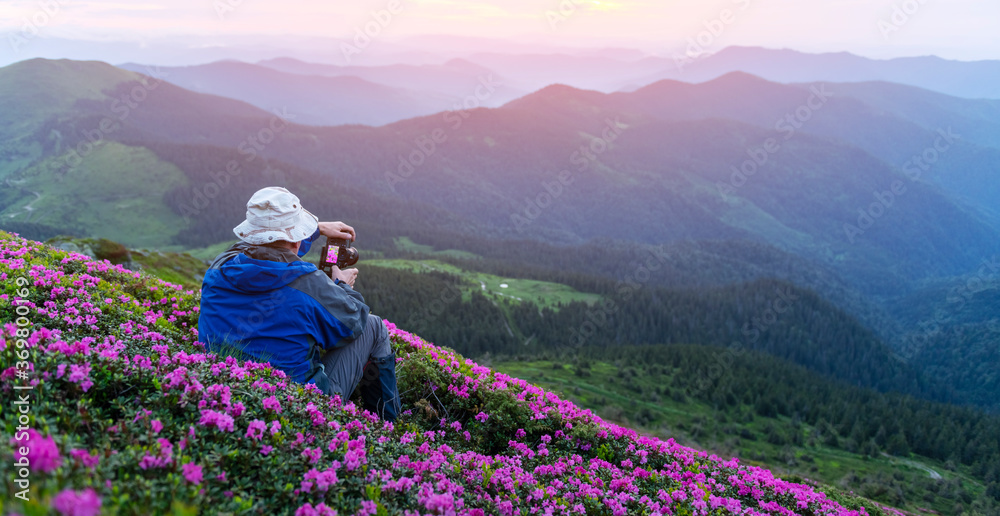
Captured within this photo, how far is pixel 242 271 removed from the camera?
6.71m

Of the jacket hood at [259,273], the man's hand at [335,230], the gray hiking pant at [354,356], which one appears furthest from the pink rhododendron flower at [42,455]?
the man's hand at [335,230]

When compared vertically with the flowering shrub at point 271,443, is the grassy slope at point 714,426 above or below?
below

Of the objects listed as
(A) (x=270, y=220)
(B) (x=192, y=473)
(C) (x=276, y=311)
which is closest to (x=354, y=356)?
(C) (x=276, y=311)

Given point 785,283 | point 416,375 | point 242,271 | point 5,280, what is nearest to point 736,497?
point 416,375

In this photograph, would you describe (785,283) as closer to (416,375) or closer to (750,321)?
(750,321)

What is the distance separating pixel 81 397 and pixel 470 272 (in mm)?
145896

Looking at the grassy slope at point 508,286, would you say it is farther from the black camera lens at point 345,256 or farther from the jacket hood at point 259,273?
the jacket hood at point 259,273

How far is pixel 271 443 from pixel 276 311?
2189 millimetres

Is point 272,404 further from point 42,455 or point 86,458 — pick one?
point 42,455

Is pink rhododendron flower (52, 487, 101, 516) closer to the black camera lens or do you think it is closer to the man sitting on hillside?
the man sitting on hillside

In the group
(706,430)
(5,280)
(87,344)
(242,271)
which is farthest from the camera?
(706,430)

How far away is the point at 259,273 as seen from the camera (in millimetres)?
6738

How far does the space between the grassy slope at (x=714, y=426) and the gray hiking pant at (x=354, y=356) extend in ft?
130

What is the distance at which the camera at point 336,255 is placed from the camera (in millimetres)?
8453
